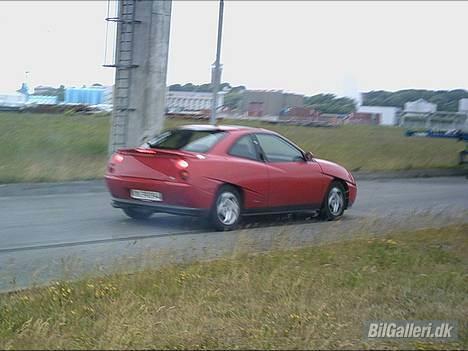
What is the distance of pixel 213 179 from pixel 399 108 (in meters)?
18.2

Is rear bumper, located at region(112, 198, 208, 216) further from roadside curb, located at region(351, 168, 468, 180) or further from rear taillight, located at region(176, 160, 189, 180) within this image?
roadside curb, located at region(351, 168, 468, 180)

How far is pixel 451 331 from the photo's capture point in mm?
5922

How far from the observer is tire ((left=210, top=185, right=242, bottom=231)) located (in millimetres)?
11133

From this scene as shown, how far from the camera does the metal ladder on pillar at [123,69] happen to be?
17906 mm

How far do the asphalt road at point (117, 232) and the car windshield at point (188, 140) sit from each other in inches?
43.7

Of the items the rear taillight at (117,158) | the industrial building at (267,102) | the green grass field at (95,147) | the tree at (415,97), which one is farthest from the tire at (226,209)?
the industrial building at (267,102)

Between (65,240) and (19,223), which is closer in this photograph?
(65,240)

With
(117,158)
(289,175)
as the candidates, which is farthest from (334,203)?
(117,158)

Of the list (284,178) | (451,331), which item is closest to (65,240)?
(284,178)

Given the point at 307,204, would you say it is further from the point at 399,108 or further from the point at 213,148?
the point at 399,108

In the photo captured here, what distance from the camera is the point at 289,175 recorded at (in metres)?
12.1

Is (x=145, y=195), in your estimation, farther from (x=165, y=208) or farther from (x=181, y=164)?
(x=181, y=164)

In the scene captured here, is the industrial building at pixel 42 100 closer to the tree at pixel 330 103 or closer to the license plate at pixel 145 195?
the tree at pixel 330 103

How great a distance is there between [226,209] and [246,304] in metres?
4.97
